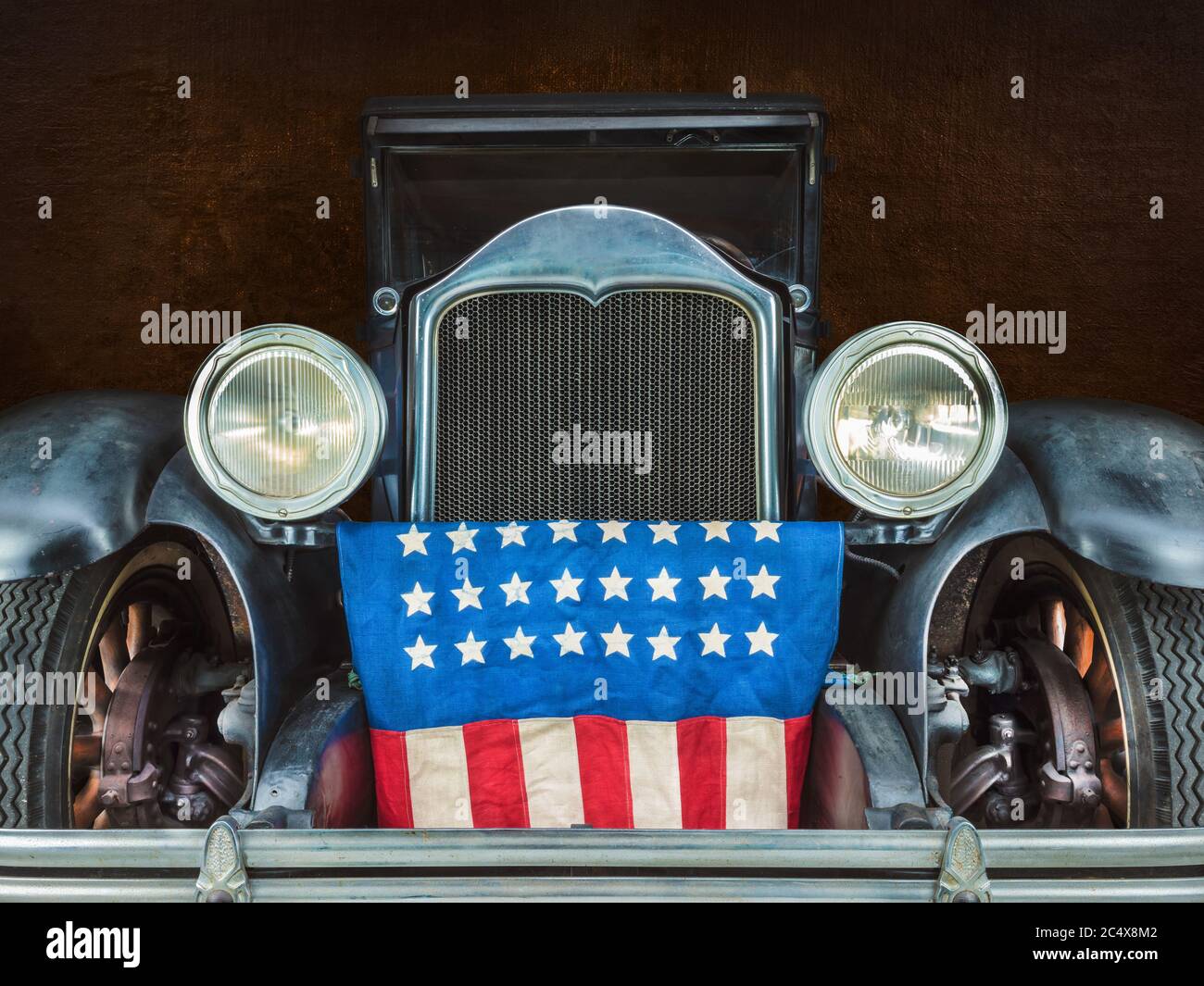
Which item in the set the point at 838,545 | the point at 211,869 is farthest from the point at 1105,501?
the point at 211,869

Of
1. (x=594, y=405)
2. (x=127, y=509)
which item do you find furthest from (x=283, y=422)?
(x=594, y=405)

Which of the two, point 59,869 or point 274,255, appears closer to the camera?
point 59,869

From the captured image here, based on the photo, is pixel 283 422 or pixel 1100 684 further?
pixel 1100 684

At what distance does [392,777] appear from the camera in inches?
82.1

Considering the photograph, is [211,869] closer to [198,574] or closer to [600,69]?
[198,574]

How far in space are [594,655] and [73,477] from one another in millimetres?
1137

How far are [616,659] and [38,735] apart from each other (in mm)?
1196

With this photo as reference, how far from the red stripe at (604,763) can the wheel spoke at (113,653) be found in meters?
1.16

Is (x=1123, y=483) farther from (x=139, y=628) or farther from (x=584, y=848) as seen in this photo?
(x=139, y=628)

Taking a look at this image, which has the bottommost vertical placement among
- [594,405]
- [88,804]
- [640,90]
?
[88,804]

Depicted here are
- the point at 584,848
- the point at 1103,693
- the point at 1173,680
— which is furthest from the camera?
the point at 1103,693

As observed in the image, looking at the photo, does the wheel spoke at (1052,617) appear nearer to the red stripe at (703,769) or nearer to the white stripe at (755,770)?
the white stripe at (755,770)

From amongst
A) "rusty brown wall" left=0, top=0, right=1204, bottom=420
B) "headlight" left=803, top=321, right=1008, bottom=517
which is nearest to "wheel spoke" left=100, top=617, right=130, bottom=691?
"headlight" left=803, top=321, right=1008, bottom=517

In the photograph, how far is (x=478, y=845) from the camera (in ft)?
4.73
